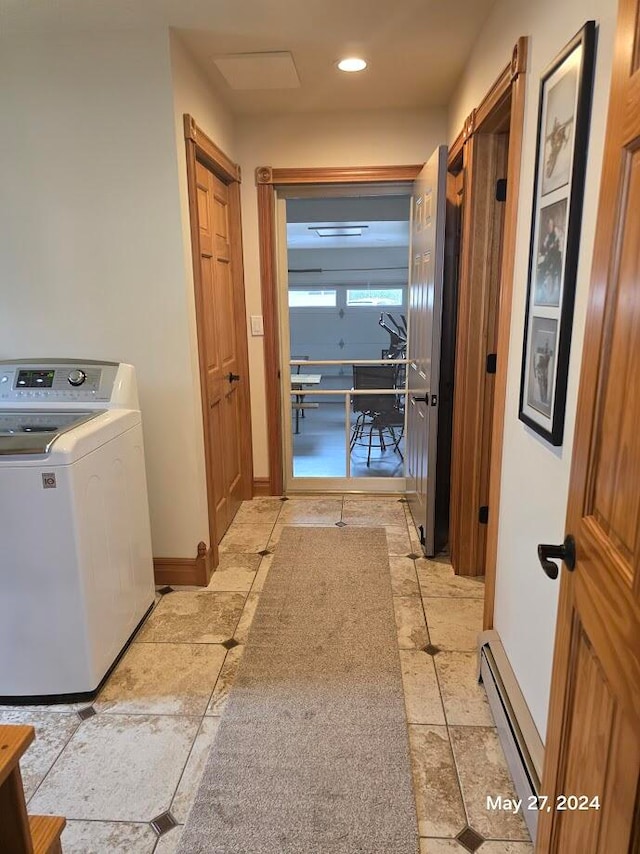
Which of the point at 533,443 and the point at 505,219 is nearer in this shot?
the point at 533,443

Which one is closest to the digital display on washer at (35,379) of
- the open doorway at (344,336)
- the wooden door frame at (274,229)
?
the wooden door frame at (274,229)

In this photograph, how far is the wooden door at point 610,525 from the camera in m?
0.80

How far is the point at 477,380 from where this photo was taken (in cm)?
264

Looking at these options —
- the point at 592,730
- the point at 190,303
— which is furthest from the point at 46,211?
the point at 592,730

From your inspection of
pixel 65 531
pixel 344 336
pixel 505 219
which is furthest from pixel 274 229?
pixel 344 336

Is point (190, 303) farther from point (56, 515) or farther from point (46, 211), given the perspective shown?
point (56, 515)

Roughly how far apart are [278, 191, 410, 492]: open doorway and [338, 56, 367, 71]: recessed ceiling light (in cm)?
90

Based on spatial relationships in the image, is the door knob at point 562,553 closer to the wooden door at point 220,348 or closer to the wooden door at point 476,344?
the wooden door at point 476,344

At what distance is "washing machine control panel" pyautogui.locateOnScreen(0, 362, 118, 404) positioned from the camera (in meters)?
2.32

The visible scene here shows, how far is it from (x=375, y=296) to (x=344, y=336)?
0.75m

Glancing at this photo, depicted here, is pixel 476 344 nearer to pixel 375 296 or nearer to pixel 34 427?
pixel 34 427

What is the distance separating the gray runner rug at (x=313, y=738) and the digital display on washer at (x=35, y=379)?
54.2 inches

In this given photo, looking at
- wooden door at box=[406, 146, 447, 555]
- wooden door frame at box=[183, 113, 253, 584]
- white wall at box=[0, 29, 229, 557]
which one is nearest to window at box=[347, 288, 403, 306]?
wooden door at box=[406, 146, 447, 555]

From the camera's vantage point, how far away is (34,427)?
82.5 inches
